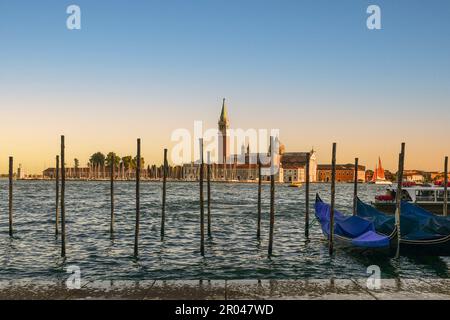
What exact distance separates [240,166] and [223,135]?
14.7 m

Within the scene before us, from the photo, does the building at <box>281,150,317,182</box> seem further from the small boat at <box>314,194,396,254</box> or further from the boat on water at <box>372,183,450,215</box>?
the small boat at <box>314,194,396,254</box>

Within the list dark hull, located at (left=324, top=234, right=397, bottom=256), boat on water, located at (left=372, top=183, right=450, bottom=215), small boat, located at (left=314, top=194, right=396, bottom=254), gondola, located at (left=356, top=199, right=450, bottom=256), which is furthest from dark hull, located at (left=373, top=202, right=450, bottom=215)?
dark hull, located at (left=324, top=234, right=397, bottom=256)

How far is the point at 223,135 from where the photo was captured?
18288 cm

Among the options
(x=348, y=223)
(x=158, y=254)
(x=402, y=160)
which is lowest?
(x=158, y=254)

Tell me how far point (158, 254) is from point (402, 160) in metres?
9.62

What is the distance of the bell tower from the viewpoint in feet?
582

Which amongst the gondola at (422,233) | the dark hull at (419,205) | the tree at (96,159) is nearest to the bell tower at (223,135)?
the tree at (96,159)

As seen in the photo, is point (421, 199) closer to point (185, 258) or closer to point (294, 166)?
point (185, 258)

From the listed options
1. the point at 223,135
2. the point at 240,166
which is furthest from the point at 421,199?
the point at 223,135

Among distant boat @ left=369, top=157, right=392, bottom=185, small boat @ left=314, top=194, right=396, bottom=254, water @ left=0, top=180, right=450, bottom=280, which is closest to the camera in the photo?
water @ left=0, top=180, right=450, bottom=280

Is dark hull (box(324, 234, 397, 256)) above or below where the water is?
above

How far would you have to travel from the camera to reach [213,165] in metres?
175
